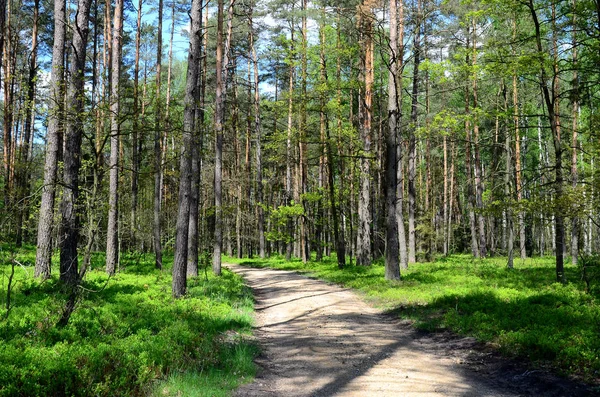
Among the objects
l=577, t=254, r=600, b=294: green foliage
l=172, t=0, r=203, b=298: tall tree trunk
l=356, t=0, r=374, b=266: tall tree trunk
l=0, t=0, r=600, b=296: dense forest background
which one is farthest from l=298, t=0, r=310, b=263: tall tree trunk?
l=577, t=254, r=600, b=294: green foliage

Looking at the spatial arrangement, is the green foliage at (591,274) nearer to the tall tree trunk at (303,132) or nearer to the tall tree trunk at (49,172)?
the tall tree trunk at (303,132)

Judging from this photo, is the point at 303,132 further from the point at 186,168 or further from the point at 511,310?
the point at 511,310

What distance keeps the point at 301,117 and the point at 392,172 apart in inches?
305

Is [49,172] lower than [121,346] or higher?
higher

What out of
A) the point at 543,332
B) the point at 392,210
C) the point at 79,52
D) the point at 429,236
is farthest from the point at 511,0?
the point at 429,236

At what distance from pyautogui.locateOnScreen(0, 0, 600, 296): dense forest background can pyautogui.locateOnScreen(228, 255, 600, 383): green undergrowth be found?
1.61 metres

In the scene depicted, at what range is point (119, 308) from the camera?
8273mm

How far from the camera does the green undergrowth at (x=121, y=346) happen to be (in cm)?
454

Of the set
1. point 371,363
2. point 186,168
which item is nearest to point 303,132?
point 186,168

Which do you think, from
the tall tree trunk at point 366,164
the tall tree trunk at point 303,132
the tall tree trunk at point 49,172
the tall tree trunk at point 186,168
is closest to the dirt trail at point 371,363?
the tall tree trunk at point 186,168

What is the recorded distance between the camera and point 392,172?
14.2 m

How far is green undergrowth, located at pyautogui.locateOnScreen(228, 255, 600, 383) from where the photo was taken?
6289 millimetres

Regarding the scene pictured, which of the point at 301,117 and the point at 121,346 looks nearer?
the point at 121,346

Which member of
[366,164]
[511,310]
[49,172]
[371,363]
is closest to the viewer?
[371,363]
